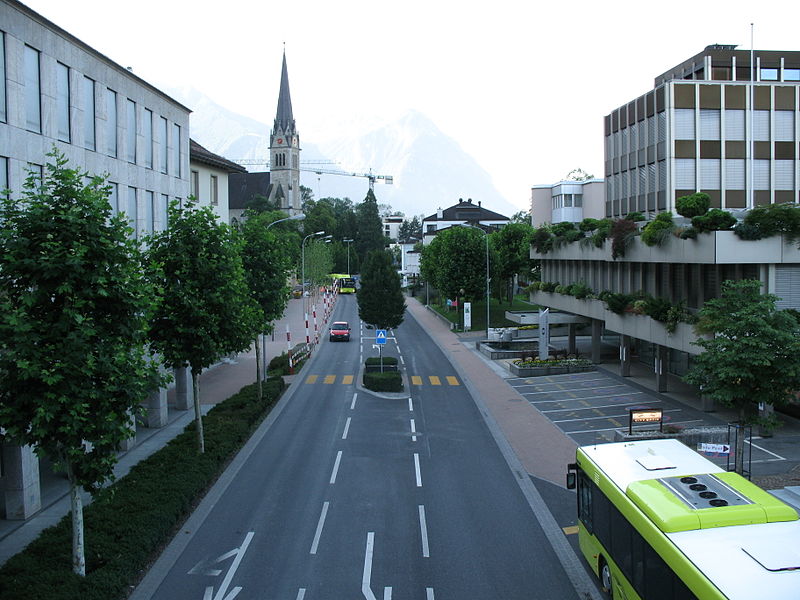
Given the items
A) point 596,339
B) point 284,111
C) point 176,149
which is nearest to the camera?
point 176,149

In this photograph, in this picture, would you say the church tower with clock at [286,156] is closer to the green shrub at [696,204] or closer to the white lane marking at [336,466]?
the green shrub at [696,204]

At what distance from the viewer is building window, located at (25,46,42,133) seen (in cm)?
2166

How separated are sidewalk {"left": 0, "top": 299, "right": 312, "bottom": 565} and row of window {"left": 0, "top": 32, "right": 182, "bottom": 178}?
35.3 ft

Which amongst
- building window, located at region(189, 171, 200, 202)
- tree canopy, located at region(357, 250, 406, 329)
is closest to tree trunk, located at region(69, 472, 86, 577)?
building window, located at region(189, 171, 200, 202)

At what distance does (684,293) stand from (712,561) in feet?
88.4

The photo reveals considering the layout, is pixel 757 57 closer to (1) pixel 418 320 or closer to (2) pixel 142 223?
(1) pixel 418 320

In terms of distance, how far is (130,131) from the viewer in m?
30.1

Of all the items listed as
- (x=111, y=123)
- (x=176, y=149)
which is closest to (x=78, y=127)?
(x=111, y=123)

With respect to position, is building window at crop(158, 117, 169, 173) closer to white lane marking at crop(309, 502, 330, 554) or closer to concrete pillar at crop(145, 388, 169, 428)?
concrete pillar at crop(145, 388, 169, 428)

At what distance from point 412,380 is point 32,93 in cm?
2578

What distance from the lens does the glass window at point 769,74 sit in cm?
5402

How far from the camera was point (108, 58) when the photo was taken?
27.2 metres

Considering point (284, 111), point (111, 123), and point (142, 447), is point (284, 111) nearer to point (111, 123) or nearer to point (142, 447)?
point (111, 123)

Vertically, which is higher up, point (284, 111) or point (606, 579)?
point (284, 111)
